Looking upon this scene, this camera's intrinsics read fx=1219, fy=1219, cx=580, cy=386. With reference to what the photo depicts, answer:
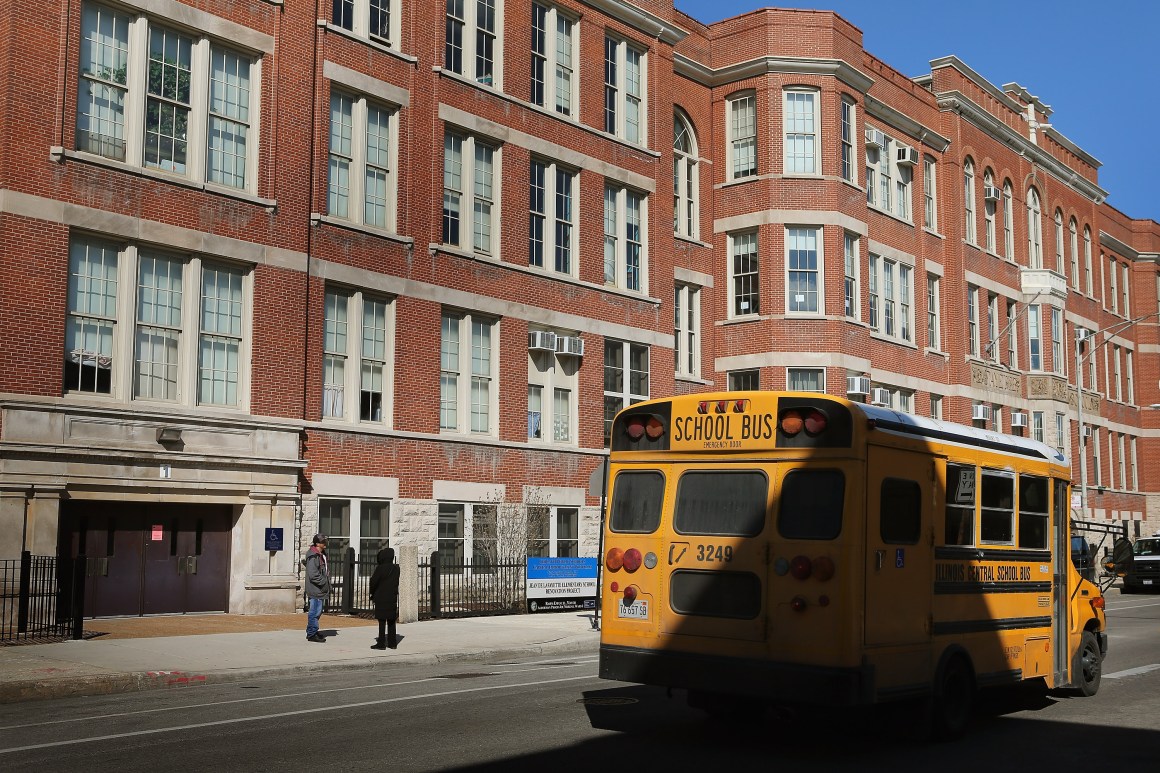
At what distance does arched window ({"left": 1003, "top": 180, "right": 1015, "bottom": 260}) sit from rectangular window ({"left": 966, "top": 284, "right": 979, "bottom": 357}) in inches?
145

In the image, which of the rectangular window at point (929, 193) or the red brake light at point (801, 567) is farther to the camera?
the rectangular window at point (929, 193)

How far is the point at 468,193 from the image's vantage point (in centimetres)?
2820

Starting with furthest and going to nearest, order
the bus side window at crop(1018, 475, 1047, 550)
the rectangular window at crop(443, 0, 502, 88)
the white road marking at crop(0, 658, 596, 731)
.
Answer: the rectangular window at crop(443, 0, 502, 88), the bus side window at crop(1018, 475, 1047, 550), the white road marking at crop(0, 658, 596, 731)

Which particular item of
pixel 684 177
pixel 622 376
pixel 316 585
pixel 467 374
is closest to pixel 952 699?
pixel 316 585

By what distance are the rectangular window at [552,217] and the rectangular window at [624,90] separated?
2499 mm

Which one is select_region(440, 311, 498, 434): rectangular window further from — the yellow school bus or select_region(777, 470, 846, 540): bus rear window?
select_region(777, 470, 846, 540): bus rear window

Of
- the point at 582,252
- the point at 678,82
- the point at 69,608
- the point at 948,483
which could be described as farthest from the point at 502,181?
the point at 948,483

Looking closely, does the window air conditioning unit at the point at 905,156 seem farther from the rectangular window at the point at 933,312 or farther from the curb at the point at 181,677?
the curb at the point at 181,677

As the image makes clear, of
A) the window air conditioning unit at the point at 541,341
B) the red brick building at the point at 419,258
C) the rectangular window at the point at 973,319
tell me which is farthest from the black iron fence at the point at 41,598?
the rectangular window at the point at 973,319

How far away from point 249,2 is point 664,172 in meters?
13.5

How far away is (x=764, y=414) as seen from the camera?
9.87 metres

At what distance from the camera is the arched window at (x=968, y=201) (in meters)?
44.2

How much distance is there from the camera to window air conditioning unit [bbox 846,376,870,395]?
35.9m

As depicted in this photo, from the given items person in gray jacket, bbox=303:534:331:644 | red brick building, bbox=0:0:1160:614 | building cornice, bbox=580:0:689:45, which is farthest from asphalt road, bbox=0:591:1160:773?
building cornice, bbox=580:0:689:45
